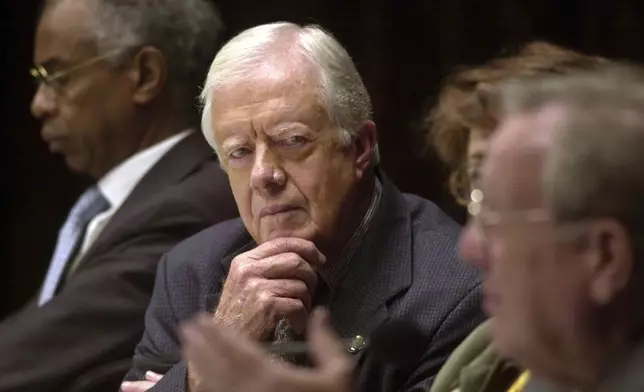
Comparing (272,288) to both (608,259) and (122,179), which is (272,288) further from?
(122,179)

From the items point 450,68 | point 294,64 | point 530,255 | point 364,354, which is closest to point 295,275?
point 364,354

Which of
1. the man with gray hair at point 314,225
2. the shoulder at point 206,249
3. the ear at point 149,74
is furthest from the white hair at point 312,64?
the ear at point 149,74

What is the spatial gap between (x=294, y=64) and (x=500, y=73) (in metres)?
0.51

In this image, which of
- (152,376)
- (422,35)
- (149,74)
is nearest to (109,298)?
(152,376)

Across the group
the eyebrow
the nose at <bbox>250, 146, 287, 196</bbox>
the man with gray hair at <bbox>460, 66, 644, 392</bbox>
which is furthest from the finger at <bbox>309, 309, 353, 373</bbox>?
the eyebrow

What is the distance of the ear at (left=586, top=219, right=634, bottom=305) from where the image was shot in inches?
49.0

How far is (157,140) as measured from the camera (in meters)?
2.75

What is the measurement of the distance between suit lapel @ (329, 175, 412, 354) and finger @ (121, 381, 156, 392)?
0.32 meters

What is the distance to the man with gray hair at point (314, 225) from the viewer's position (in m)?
1.86

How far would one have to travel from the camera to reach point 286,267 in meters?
1.86

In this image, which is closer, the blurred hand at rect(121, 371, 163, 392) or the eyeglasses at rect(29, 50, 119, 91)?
the blurred hand at rect(121, 371, 163, 392)

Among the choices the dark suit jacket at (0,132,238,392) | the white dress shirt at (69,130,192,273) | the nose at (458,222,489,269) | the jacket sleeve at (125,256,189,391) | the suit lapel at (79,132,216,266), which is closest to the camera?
the nose at (458,222,489,269)

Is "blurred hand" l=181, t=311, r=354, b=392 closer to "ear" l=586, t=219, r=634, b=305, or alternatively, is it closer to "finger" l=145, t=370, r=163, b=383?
"ear" l=586, t=219, r=634, b=305

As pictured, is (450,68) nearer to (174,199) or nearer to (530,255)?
(174,199)
